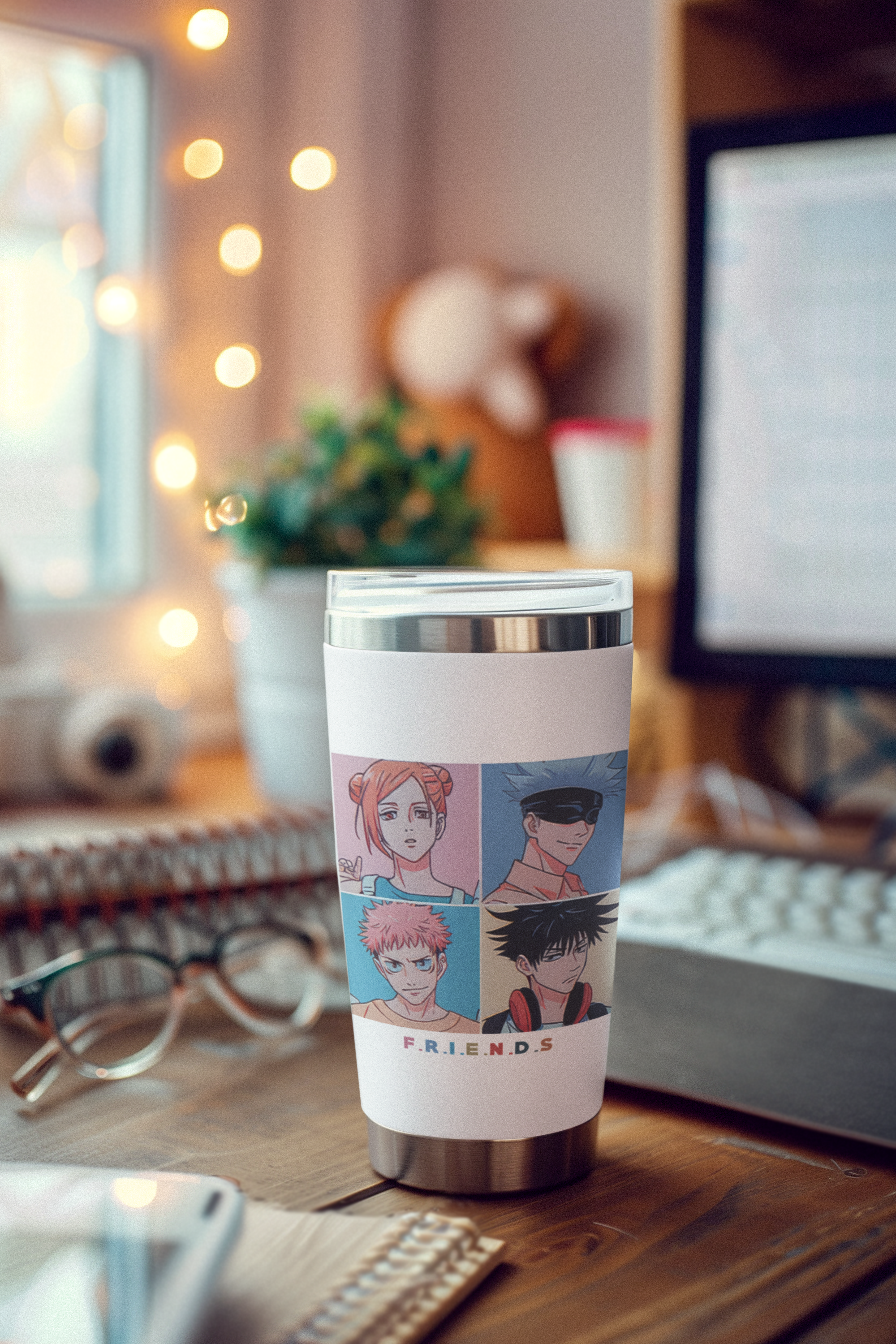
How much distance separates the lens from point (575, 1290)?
0.26 m

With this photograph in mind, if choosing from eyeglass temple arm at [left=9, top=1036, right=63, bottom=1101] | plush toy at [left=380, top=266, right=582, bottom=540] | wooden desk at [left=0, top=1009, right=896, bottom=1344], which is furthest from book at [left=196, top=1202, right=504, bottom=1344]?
plush toy at [left=380, top=266, right=582, bottom=540]

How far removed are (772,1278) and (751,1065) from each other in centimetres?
10

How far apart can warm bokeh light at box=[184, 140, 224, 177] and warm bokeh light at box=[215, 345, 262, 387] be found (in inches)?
6.8

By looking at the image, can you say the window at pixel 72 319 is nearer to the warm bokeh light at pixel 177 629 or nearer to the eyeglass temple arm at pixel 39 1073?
the warm bokeh light at pixel 177 629

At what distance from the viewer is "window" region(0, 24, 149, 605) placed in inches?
46.9

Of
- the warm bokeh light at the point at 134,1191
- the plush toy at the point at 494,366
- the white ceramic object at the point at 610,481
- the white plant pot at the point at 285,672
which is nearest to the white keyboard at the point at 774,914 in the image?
the warm bokeh light at the point at 134,1191

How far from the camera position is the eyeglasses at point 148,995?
1.26ft

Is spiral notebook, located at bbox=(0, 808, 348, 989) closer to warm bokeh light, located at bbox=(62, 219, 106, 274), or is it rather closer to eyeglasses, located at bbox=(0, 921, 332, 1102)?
eyeglasses, located at bbox=(0, 921, 332, 1102)

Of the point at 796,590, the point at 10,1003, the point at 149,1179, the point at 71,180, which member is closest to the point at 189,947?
the point at 10,1003

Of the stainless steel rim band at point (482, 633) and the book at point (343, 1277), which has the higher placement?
the stainless steel rim band at point (482, 633)

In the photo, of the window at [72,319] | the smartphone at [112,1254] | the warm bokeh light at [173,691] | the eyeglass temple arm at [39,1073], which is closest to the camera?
the smartphone at [112,1254]

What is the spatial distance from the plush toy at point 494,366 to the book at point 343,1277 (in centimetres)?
93

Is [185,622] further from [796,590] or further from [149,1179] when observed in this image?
[149,1179]

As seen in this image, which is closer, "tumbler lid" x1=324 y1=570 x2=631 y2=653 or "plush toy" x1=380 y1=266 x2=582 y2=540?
"tumbler lid" x1=324 y1=570 x2=631 y2=653
